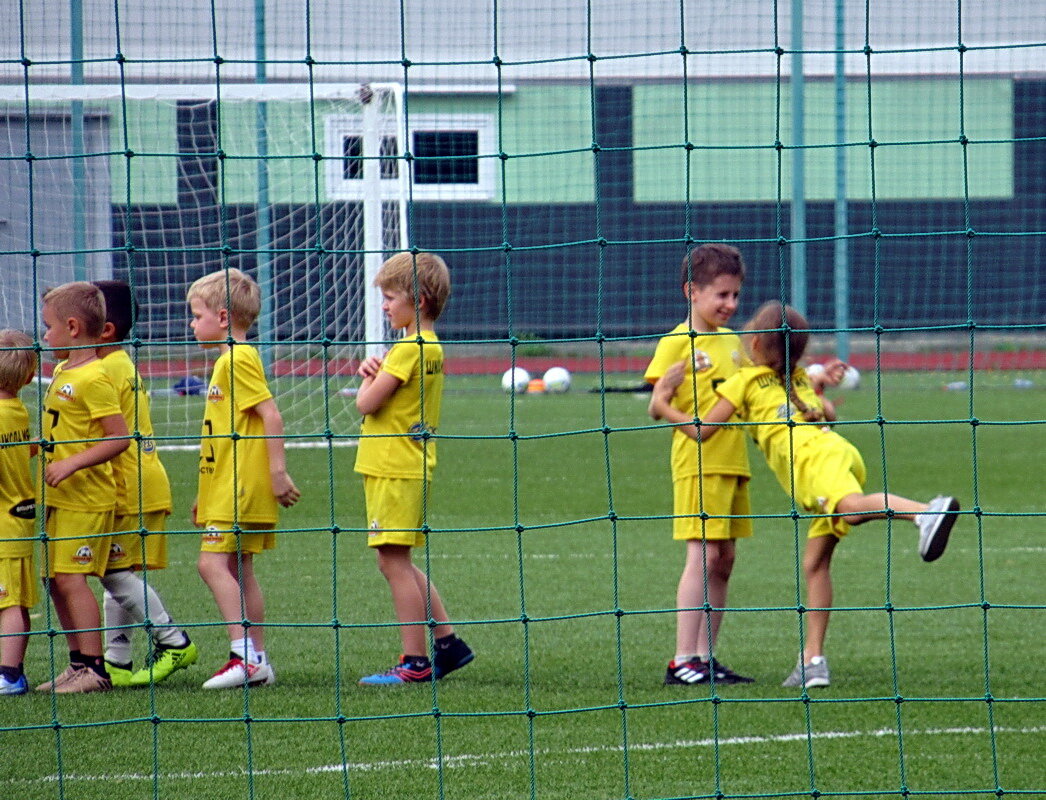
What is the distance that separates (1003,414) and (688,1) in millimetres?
4813

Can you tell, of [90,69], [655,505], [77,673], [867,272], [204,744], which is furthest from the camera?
[867,272]

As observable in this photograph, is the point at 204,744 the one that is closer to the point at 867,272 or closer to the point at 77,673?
the point at 77,673

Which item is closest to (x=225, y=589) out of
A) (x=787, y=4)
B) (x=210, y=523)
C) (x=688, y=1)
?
(x=210, y=523)

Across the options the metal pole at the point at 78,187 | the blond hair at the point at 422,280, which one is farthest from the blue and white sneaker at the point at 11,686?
the metal pole at the point at 78,187

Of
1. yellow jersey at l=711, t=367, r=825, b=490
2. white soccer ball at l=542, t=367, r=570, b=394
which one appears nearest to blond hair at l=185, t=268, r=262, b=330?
yellow jersey at l=711, t=367, r=825, b=490

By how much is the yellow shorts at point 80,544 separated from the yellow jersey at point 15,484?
3.0 inches

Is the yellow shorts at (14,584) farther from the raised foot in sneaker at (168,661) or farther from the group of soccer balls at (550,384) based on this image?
the group of soccer balls at (550,384)

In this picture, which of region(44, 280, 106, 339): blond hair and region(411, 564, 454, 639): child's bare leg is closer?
region(44, 280, 106, 339): blond hair

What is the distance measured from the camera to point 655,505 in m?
8.23

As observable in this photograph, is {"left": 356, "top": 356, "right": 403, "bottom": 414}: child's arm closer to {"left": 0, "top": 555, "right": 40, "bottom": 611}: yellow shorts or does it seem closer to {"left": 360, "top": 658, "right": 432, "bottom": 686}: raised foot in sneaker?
{"left": 360, "top": 658, "right": 432, "bottom": 686}: raised foot in sneaker

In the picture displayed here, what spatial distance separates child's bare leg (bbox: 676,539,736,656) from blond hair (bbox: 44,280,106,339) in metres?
1.90

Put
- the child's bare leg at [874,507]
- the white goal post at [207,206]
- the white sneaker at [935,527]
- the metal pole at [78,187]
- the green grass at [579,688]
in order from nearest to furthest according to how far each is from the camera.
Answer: the green grass at [579,688], the child's bare leg at [874,507], the white sneaker at [935,527], the metal pole at [78,187], the white goal post at [207,206]

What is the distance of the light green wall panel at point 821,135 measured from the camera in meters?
16.3

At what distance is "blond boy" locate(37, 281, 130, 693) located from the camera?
418 centimetres
